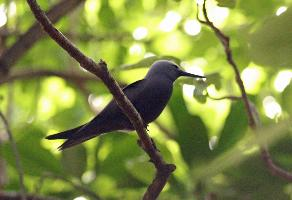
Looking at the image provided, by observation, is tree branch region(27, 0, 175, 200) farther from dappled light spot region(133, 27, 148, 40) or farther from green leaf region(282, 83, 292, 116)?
dappled light spot region(133, 27, 148, 40)

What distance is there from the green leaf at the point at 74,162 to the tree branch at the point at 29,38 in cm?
59

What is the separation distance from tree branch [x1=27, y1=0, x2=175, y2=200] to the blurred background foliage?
376 mm

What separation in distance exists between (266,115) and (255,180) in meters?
0.56

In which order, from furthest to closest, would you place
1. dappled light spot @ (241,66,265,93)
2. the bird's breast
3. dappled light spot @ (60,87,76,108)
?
dappled light spot @ (60,87,76,108) < dappled light spot @ (241,66,265,93) < the bird's breast

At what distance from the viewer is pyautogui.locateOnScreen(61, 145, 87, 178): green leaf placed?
3.24m

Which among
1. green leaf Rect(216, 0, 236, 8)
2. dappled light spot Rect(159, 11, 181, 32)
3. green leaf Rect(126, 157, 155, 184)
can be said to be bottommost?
green leaf Rect(126, 157, 155, 184)

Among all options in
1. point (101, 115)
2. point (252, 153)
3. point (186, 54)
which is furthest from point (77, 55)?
point (186, 54)

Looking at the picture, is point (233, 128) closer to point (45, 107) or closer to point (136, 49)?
point (136, 49)

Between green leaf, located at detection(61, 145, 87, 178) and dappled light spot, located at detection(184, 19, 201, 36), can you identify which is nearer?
green leaf, located at detection(61, 145, 87, 178)

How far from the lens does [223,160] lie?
2.74 metres

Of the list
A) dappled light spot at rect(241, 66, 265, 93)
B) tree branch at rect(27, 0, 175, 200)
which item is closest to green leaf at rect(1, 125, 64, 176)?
tree branch at rect(27, 0, 175, 200)

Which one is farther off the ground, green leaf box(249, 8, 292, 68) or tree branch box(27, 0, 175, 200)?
green leaf box(249, 8, 292, 68)

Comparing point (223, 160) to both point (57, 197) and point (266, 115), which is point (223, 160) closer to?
point (266, 115)

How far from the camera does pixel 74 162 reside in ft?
10.6
